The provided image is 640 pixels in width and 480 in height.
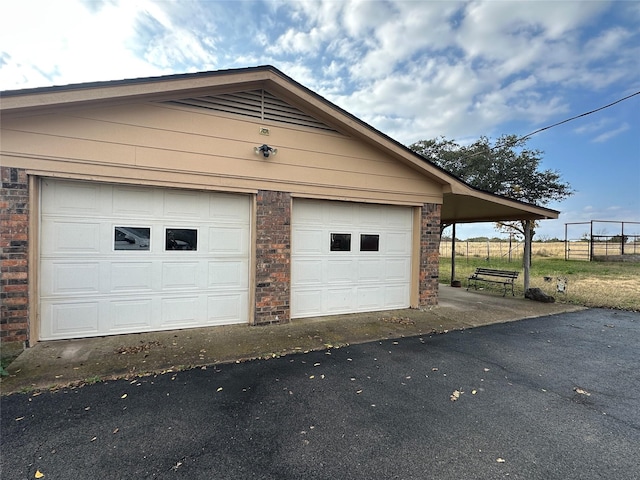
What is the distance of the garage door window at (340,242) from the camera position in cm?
630

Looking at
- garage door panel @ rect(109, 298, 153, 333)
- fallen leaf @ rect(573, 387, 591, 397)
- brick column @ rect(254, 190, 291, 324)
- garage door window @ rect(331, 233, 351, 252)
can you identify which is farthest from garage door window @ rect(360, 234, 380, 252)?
garage door panel @ rect(109, 298, 153, 333)

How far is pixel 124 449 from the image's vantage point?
2.26 meters

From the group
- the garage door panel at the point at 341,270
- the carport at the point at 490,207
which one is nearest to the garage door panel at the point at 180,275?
the garage door panel at the point at 341,270

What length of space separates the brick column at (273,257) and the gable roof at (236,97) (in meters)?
1.74

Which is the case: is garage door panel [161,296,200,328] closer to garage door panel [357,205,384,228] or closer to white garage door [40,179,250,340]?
white garage door [40,179,250,340]

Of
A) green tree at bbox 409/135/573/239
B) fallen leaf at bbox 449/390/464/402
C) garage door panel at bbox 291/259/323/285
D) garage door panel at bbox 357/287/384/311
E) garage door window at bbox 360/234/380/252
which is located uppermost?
green tree at bbox 409/135/573/239

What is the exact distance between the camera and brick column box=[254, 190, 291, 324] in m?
5.44

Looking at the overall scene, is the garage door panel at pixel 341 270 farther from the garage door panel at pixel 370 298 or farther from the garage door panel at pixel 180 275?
the garage door panel at pixel 180 275

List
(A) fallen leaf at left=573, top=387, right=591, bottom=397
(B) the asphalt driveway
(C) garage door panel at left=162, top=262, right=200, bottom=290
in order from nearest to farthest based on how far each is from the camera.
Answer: (B) the asphalt driveway < (A) fallen leaf at left=573, top=387, right=591, bottom=397 < (C) garage door panel at left=162, top=262, right=200, bottom=290

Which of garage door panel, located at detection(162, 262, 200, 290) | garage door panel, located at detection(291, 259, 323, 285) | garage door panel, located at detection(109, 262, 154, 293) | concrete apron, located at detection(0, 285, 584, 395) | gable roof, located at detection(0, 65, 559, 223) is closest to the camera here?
concrete apron, located at detection(0, 285, 584, 395)

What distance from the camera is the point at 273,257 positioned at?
553cm

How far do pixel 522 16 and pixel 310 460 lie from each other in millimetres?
10997

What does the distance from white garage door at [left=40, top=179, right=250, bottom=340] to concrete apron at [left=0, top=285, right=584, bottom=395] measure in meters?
0.30

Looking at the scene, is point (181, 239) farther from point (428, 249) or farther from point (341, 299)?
point (428, 249)
